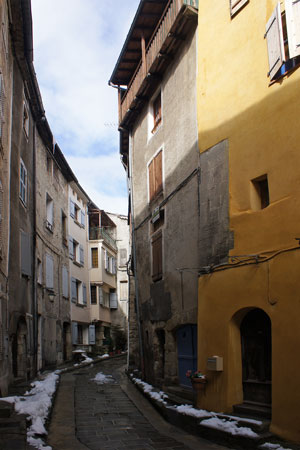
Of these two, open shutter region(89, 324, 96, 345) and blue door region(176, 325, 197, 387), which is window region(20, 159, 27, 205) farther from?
open shutter region(89, 324, 96, 345)

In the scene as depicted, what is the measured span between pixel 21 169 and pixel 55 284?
7563mm

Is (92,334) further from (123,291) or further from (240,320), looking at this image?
(240,320)

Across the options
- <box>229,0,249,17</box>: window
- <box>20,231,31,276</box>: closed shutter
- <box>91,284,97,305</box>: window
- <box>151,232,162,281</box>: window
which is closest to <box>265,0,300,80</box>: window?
<box>229,0,249,17</box>: window

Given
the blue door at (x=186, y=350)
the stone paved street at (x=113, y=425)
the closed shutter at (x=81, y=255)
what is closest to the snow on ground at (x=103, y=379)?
the stone paved street at (x=113, y=425)

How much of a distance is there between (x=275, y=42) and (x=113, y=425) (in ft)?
25.9

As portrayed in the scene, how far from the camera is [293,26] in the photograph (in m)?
8.13

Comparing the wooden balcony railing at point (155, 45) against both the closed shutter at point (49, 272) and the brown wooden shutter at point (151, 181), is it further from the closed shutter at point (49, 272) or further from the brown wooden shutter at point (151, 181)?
the closed shutter at point (49, 272)

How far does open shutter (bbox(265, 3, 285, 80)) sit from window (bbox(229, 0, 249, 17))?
4.29ft

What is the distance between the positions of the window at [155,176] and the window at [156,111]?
41.0 inches

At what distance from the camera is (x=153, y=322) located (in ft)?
45.7

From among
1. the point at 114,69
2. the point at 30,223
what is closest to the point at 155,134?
the point at 114,69

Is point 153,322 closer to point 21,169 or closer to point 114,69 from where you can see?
point 21,169

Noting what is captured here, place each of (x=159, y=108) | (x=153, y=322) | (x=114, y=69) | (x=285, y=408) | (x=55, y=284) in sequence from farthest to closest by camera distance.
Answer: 1. (x=55, y=284)
2. (x=114, y=69)
3. (x=159, y=108)
4. (x=153, y=322)
5. (x=285, y=408)

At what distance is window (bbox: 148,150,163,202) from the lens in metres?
14.1
